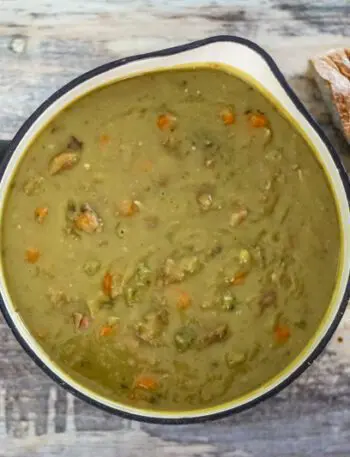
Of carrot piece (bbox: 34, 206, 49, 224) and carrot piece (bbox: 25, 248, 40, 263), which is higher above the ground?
carrot piece (bbox: 34, 206, 49, 224)

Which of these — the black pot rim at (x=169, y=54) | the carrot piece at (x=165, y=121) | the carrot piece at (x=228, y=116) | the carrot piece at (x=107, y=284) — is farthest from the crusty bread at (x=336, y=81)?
the carrot piece at (x=107, y=284)

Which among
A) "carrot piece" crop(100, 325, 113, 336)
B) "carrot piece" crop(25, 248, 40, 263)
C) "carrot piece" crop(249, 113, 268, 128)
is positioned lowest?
"carrot piece" crop(100, 325, 113, 336)

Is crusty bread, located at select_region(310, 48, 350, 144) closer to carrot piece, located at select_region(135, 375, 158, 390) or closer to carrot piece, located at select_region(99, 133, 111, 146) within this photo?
carrot piece, located at select_region(99, 133, 111, 146)

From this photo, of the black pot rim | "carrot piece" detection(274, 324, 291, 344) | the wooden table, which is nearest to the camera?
the black pot rim

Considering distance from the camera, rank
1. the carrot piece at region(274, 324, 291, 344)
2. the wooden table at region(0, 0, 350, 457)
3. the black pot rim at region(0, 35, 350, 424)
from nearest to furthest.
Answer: the black pot rim at region(0, 35, 350, 424) < the carrot piece at region(274, 324, 291, 344) < the wooden table at region(0, 0, 350, 457)

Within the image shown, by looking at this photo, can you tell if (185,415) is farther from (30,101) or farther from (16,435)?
(30,101)

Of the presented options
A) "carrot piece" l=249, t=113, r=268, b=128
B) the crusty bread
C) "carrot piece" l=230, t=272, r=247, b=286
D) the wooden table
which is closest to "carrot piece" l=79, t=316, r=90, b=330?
the wooden table

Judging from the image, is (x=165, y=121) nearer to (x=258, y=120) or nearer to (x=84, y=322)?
(x=258, y=120)

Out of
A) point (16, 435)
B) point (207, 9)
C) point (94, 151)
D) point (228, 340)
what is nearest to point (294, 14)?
point (207, 9)
